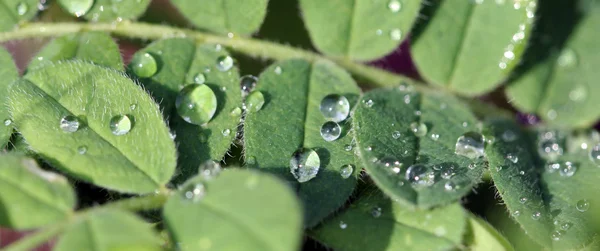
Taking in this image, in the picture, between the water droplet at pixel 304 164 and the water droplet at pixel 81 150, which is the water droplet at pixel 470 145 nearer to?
the water droplet at pixel 304 164

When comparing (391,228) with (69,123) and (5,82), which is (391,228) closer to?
(69,123)

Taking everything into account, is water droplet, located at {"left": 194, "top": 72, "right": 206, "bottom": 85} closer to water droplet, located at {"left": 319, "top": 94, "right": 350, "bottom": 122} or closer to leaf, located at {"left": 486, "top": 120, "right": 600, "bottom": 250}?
water droplet, located at {"left": 319, "top": 94, "right": 350, "bottom": 122}

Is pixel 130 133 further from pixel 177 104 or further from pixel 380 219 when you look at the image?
pixel 380 219

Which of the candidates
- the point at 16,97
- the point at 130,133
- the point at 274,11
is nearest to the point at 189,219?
the point at 130,133

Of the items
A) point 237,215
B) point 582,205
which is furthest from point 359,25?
point 237,215

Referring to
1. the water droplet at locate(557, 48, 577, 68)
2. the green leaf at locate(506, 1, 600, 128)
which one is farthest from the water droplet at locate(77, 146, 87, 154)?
the water droplet at locate(557, 48, 577, 68)

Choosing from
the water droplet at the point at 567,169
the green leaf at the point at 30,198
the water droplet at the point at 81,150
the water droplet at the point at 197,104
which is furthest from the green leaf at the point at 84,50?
the water droplet at the point at 567,169

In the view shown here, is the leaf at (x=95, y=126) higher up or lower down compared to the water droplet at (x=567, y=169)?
higher up
